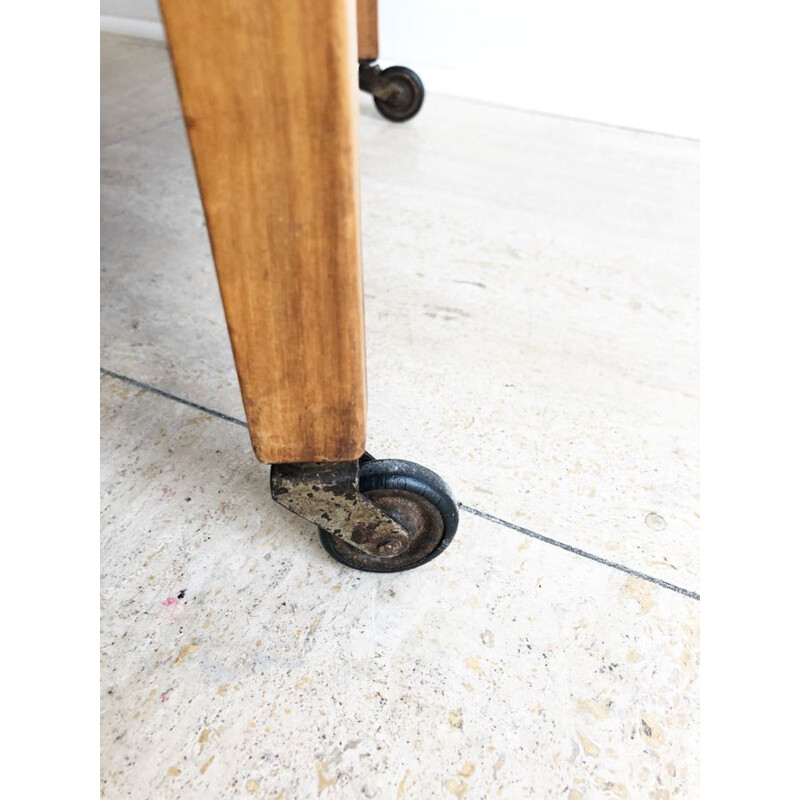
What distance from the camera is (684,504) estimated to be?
915 millimetres

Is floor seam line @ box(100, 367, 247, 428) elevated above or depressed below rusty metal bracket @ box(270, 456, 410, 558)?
below

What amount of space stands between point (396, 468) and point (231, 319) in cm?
23

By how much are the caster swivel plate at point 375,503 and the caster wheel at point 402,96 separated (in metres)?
1.44

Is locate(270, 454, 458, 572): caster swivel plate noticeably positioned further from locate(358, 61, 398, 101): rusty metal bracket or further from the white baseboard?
the white baseboard

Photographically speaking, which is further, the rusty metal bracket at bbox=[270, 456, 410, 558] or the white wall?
the white wall

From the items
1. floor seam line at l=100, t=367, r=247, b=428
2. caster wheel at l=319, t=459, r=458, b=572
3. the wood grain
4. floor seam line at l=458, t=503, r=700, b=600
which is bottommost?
floor seam line at l=458, t=503, r=700, b=600

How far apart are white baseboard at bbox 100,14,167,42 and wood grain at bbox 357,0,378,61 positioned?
1.22 m

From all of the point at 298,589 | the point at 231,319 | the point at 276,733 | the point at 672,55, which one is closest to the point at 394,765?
the point at 276,733

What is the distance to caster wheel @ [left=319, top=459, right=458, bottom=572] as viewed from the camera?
0.72 metres

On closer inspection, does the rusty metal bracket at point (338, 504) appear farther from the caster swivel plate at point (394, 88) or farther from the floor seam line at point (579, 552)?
the caster swivel plate at point (394, 88)

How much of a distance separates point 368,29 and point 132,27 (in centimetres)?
142

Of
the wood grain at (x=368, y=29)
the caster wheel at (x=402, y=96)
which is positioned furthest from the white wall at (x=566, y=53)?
the wood grain at (x=368, y=29)

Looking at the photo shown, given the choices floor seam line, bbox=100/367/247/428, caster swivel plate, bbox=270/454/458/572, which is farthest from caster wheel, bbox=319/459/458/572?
floor seam line, bbox=100/367/247/428

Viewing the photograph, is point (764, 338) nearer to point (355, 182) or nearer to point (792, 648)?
point (792, 648)
